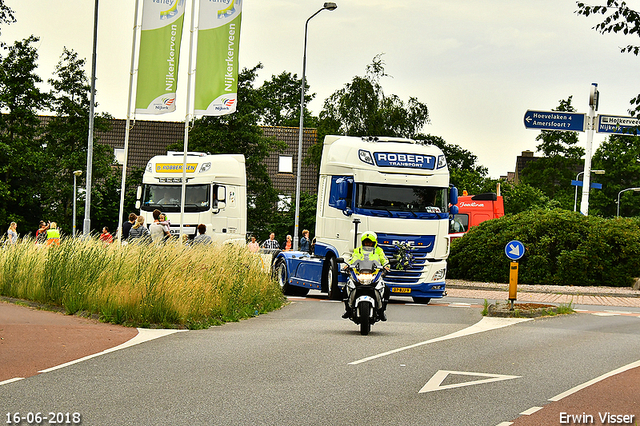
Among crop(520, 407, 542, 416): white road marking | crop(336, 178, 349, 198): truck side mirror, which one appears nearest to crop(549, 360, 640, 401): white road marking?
crop(520, 407, 542, 416): white road marking

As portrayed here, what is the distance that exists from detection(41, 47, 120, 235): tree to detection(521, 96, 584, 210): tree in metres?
33.0

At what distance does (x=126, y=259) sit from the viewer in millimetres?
15242

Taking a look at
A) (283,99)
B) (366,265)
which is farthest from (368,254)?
(283,99)

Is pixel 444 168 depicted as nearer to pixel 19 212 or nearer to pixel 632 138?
pixel 632 138

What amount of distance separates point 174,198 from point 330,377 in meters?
19.8

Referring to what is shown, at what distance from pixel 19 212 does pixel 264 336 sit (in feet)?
143

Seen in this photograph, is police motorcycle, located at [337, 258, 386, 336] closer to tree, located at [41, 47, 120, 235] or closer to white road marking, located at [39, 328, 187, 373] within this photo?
white road marking, located at [39, 328, 187, 373]

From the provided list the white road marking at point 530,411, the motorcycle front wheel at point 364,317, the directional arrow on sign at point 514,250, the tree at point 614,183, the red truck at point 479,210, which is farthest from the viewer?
the tree at point 614,183

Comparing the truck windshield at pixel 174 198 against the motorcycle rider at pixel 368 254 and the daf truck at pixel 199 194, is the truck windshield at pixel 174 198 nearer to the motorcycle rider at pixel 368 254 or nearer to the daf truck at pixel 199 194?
the daf truck at pixel 199 194

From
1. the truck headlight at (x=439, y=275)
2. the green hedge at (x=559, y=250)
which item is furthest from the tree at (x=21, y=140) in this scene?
the truck headlight at (x=439, y=275)

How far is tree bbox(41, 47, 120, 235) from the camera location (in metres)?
48.2

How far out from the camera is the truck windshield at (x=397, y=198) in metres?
18.6

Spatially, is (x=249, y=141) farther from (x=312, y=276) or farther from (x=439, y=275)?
(x=439, y=275)

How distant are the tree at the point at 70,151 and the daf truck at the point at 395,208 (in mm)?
31854
